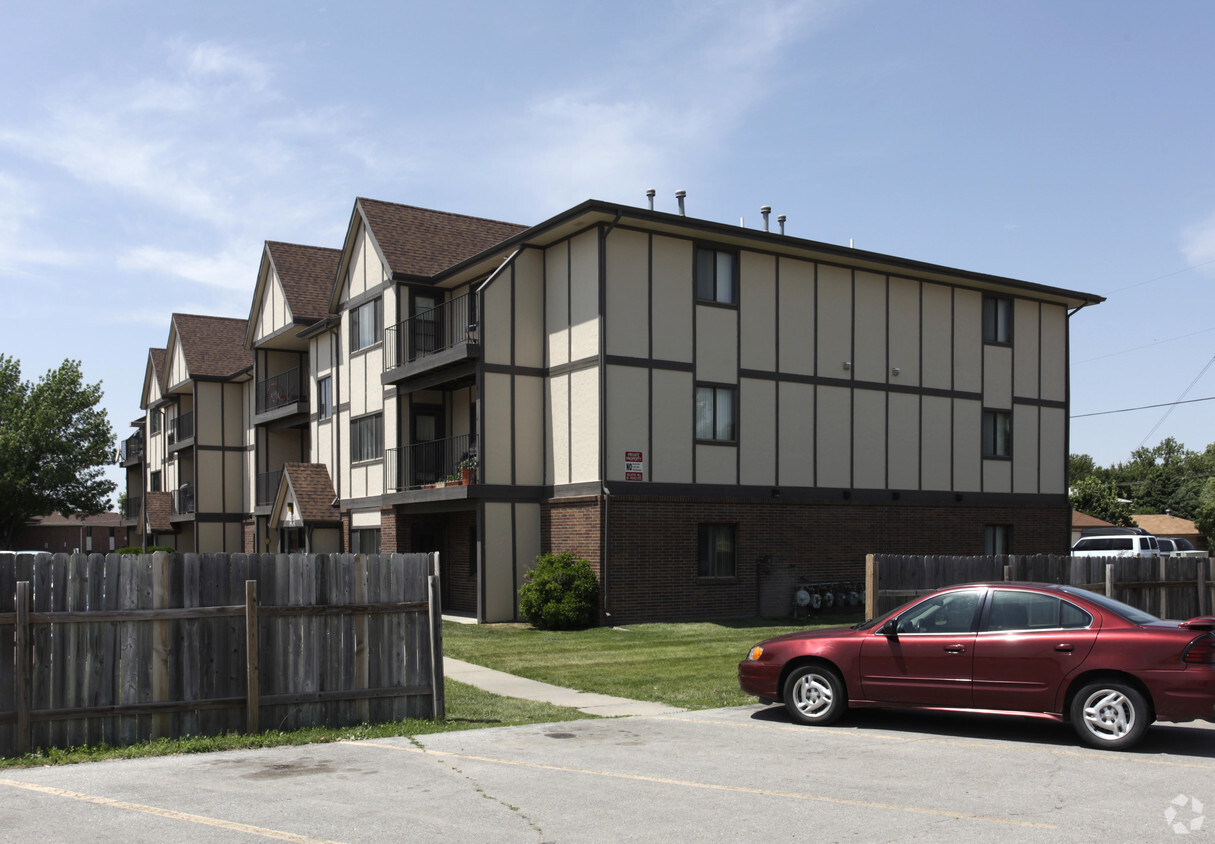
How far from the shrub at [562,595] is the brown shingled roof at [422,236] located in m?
9.81

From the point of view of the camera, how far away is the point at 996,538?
101 feet

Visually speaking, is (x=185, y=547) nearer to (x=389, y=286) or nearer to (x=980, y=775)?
(x=389, y=286)

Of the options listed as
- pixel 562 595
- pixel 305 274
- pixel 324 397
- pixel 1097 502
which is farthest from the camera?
pixel 1097 502

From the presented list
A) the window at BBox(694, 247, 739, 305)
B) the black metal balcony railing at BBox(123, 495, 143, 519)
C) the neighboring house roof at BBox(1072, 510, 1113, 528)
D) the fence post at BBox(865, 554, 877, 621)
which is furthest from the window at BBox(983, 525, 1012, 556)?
the black metal balcony railing at BBox(123, 495, 143, 519)

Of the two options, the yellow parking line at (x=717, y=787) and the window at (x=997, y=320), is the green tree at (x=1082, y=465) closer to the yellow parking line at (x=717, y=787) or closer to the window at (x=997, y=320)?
the window at (x=997, y=320)

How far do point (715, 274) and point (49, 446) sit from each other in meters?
46.8

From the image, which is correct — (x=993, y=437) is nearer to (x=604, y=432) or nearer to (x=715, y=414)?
(x=715, y=414)

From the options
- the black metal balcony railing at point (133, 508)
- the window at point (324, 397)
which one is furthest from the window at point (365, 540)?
the black metal balcony railing at point (133, 508)

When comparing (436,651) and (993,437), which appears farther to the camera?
(993,437)

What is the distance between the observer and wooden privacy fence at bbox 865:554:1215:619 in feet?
52.3

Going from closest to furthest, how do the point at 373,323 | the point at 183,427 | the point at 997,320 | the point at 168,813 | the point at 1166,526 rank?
the point at 168,813, the point at 373,323, the point at 997,320, the point at 183,427, the point at 1166,526

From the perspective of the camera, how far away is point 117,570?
10219mm

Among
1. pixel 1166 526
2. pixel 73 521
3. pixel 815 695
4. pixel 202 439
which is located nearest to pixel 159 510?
pixel 202 439

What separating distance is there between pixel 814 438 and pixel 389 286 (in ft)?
38.9
